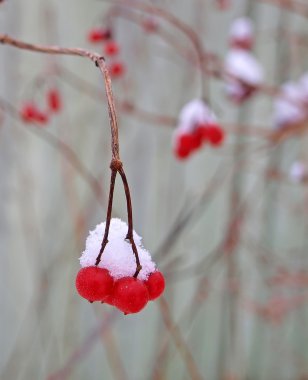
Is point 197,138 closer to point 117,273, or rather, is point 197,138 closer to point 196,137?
point 196,137

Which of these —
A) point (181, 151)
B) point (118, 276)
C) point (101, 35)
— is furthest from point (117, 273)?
point (101, 35)

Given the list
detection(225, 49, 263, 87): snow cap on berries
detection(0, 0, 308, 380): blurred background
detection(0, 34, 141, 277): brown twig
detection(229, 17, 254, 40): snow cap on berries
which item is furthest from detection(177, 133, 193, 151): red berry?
detection(229, 17, 254, 40): snow cap on berries

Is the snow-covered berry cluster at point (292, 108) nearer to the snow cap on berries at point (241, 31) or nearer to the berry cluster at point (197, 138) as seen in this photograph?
the snow cap on berries at point (241, 31)

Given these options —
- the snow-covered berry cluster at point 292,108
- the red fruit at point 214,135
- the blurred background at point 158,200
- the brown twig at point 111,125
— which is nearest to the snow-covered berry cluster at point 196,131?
the red fruit at point 214,135

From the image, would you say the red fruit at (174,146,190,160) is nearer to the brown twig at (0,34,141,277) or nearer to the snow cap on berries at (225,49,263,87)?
the brown twig at (0,34,141,277)

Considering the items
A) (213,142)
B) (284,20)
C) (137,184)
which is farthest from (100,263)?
(284,20)

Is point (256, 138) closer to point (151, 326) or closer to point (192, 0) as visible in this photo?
point (192, 0)

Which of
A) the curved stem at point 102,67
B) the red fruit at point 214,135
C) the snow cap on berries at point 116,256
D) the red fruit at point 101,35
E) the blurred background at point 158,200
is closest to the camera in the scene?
the curved stem at point 102,67
